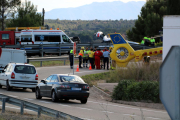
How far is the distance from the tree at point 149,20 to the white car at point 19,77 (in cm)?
3796

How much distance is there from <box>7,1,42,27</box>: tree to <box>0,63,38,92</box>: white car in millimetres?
42073

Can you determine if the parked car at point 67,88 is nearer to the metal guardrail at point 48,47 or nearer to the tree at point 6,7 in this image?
the metal guardrail at point 48,47

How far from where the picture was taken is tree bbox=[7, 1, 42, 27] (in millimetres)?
60094

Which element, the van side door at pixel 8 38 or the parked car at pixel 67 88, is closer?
the parked car at pixel 67 88

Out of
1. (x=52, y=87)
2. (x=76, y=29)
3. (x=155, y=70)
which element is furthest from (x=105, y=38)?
(x=76, y=29)

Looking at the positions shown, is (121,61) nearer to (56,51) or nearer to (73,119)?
(56,51)

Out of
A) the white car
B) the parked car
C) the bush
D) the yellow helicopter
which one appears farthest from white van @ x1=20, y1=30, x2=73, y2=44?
the parked car

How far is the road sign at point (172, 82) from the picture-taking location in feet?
10.4

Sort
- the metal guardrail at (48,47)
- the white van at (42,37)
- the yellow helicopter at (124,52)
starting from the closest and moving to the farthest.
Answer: the yellow helicopter at (124,52), the metal guardrail at (48,47), the white van at (42,37)

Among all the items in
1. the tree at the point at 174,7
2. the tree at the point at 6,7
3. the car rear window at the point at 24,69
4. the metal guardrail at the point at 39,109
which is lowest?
the metal guardrail at the point at 39,109

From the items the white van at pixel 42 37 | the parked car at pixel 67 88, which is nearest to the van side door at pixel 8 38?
the white van at pixel 42 37

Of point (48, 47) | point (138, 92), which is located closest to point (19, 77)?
point (138, 92)

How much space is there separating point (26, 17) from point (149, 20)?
72.5 feet

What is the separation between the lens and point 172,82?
324 cm
